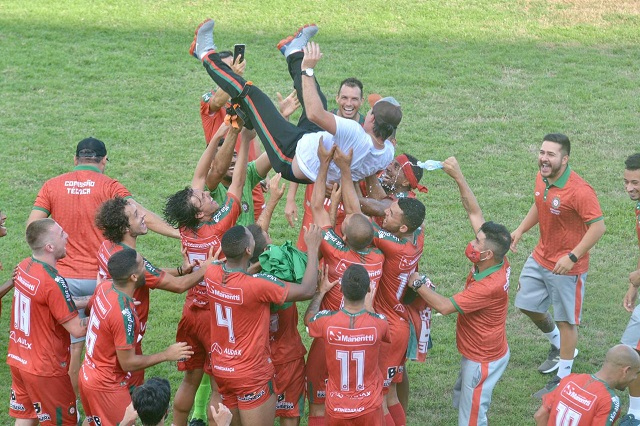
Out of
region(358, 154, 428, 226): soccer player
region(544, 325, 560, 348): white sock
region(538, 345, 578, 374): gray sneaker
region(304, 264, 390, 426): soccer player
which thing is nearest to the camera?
region(304, 264, 390, 426): soccer player

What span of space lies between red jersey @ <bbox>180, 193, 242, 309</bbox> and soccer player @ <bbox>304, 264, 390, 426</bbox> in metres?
1.29

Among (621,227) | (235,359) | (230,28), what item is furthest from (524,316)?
(230,28)

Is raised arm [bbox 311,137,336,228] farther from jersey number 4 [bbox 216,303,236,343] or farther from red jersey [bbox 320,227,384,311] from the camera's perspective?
jersey number 4 [bbox 216,303,236,343]

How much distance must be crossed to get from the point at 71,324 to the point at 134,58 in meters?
11.1

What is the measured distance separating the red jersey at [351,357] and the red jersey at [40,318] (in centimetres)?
207

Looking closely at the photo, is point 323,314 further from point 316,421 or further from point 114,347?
point 114,347

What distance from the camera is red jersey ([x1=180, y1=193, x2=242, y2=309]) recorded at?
7.82 m

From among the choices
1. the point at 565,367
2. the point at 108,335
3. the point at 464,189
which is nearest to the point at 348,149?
the point at 464,189

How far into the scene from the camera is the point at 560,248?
9086mm

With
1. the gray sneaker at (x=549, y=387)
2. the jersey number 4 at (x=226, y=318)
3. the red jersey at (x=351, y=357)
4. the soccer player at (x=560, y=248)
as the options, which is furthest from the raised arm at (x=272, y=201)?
the gray sneaker at (x=549, y=387)

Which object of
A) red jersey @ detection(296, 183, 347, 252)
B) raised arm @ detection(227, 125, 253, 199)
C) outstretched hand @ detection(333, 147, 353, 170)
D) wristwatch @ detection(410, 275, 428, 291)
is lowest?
wristwatch @ detection(410, 275, 428, 291)

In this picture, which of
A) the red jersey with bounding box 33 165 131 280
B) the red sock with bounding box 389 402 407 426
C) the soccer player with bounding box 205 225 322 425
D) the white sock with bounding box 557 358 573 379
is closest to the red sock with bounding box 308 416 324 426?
the soccer player with bounding box 205 225 322 425

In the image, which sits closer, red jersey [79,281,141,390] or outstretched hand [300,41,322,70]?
red jersey [79,281,141,390]

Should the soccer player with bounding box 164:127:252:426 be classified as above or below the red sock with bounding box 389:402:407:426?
above
